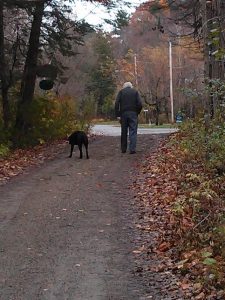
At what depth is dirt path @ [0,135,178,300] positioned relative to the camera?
5.77m

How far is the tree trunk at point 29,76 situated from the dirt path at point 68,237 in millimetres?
6503

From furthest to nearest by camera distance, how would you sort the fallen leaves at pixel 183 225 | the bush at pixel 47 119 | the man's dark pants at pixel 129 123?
the bush at pixel 47 119 → the man's dark pants at pixel 129 123 → the fallen leaves at pixel 183 225

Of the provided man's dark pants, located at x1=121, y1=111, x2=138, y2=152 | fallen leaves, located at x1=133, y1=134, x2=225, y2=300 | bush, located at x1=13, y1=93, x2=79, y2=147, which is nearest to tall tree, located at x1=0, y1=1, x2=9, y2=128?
bush, located at x1=13, y1=93, x2=79, y2=147

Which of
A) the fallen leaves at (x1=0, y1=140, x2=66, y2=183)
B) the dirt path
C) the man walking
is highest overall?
the man walking

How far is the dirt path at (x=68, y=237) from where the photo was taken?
577 centimetres

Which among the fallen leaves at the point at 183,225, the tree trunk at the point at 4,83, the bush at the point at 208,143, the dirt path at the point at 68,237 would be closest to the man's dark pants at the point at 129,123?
the bush at the point at 208,143

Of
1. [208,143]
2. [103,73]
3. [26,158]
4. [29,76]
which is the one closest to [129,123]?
[26,158]

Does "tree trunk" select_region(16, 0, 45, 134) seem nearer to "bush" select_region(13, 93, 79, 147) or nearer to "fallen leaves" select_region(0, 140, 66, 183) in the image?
"bush" select_region(13, 93, 79, 147)

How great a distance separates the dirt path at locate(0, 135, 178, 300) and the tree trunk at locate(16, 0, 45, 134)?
21.3 ft

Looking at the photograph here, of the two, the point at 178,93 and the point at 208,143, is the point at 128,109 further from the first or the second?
the point at 178,93

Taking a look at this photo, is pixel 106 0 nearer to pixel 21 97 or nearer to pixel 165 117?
pixel 21 97

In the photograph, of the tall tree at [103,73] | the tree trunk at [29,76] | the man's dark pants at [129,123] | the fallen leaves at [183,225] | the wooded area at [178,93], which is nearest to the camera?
the fallen leaves at [183,225]

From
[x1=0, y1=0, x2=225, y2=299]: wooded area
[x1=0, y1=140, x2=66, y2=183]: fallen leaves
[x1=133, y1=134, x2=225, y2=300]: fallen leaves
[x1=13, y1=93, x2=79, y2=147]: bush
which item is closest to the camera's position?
[x1=133, y1=134, x2=225, y2=300]: fallen leaves

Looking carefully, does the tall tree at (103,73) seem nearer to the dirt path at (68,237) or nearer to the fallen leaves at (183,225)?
the dirt path at (68,237)
